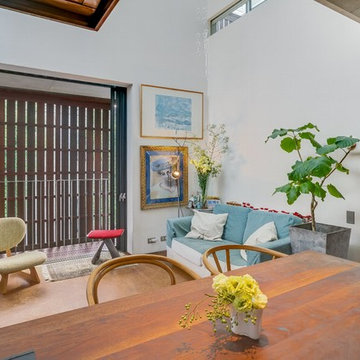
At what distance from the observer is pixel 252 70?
3939 millimetres

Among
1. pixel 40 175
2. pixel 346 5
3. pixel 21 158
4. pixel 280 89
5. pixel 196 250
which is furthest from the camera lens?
pixel 40 175

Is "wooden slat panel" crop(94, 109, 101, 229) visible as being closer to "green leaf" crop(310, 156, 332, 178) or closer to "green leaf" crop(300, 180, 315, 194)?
"green leaf" crop(300, 180, 315, 194)

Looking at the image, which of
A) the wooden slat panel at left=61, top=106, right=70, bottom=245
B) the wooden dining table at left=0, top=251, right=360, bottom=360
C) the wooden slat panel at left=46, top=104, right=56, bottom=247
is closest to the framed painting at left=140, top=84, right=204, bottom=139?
the wooden slat panel at left=61, top=106, right=70, bottom=245

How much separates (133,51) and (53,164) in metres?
2.54

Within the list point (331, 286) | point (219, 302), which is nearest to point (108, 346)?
point (219, 302)

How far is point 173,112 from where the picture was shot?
14.8ft

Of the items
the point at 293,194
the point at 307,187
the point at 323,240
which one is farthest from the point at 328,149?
the point at 323,240

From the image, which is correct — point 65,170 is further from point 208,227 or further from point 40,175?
point 208,227

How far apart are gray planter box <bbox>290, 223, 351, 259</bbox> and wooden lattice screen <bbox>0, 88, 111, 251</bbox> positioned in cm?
351

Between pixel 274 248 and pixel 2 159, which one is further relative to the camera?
pixel 2 159

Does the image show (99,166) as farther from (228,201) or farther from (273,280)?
(273,280)

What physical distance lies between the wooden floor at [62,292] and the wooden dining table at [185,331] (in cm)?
190

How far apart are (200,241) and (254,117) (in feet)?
5.96

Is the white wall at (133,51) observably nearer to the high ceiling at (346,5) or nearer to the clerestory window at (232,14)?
the clerestory window at (232,14)
